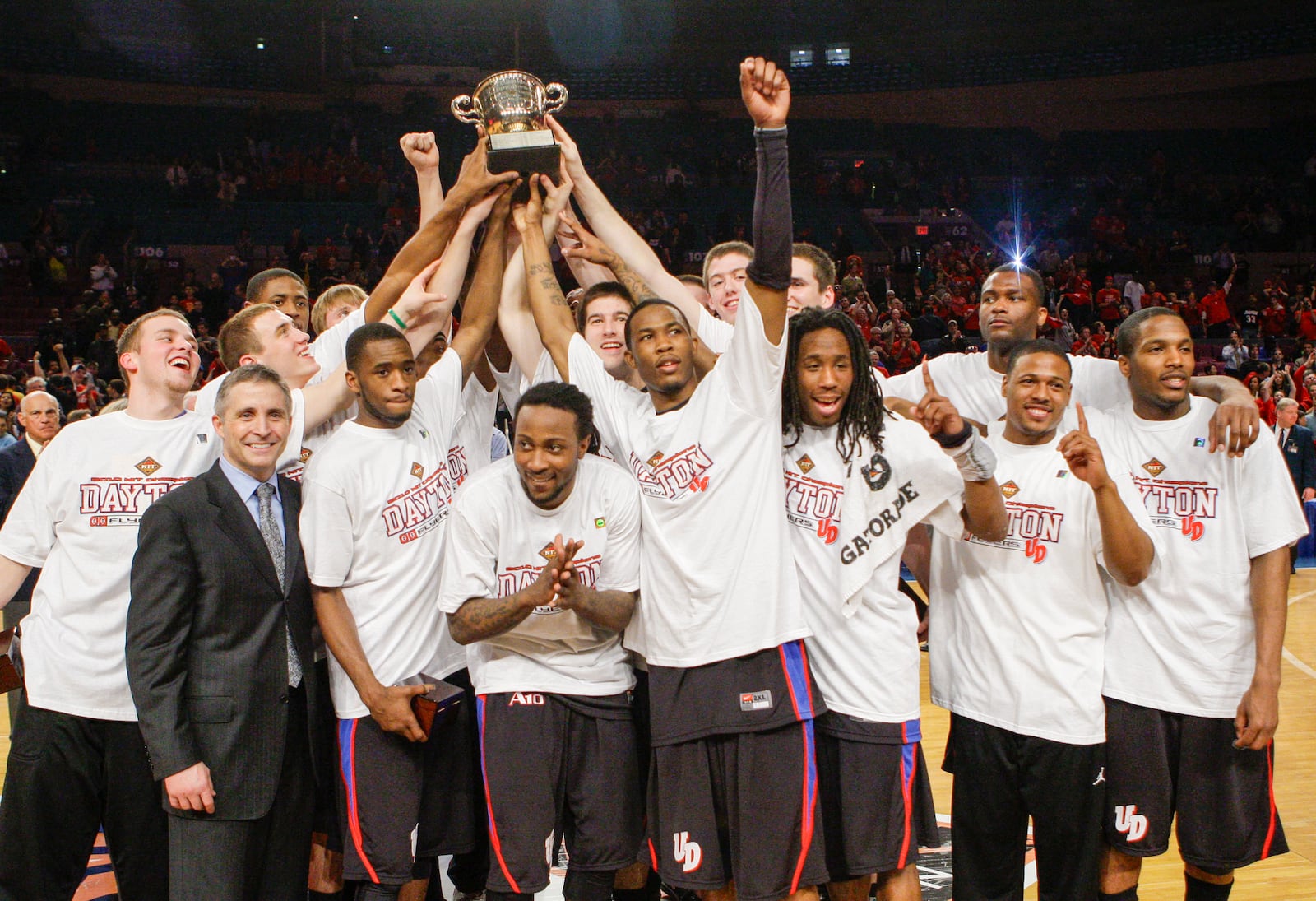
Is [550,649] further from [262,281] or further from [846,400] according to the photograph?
[262,281]

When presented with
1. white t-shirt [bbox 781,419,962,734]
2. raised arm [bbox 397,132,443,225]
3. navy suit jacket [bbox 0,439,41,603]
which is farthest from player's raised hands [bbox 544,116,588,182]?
navy suit jacket [bbox 0,439,41,603]

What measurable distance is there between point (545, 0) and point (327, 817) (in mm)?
24054

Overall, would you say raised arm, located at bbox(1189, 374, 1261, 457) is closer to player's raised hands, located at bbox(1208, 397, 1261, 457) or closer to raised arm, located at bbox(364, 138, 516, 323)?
player's raised hands, located at bbox(1208, 397, 1261, 457)

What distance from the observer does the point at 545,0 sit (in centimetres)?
2503

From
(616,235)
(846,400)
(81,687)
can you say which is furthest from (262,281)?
(846,400)

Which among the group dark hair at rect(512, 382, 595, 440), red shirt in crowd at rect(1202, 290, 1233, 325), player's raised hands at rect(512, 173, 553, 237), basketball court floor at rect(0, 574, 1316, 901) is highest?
red shirt in crowd at rect(1202, 290, 1233, 325)

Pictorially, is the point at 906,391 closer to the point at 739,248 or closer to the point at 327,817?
the point at 739,248

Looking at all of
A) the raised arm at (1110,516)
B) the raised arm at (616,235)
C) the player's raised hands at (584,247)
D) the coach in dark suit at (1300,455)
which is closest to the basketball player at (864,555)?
the raised arm at (1110,516)

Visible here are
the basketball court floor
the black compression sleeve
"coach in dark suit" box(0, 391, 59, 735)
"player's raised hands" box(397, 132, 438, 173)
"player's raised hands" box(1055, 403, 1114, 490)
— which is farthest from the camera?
"coach in dark suit" box(0, 391, 59, 735)

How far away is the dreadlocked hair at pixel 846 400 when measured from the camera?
11.2ft

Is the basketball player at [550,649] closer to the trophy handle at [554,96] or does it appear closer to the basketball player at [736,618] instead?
the basketball player at [736,618]

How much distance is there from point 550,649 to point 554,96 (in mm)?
2147

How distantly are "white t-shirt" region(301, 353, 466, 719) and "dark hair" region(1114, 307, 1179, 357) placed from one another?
7.37 ft

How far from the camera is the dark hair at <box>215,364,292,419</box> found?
3416 mm
